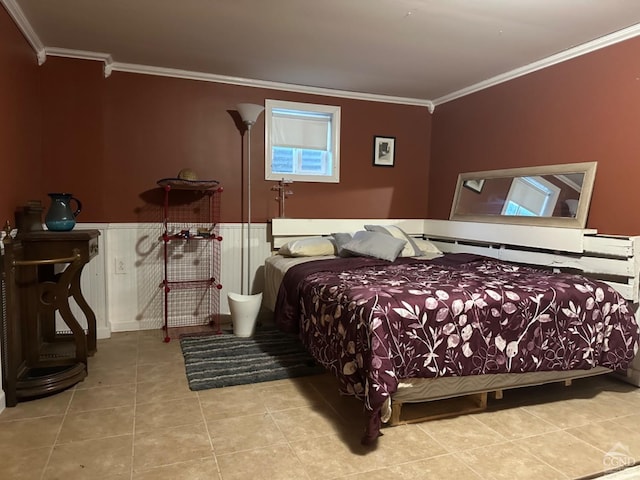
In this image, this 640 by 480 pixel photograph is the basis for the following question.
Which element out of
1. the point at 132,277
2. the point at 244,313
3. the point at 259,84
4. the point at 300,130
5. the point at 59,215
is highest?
the point at 259,84

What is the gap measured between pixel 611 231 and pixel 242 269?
9.56 feet

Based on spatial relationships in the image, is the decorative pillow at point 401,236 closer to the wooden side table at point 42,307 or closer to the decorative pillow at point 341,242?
the decorative pillow at point 341,242

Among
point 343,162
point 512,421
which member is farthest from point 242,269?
point 512,421

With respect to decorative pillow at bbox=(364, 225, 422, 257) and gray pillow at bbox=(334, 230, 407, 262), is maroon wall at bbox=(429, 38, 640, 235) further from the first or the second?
gray pillow at bbox=(334, 230, 407, 262)

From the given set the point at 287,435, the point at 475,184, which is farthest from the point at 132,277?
the point at 475,184

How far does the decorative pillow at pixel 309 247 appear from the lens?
380 cm

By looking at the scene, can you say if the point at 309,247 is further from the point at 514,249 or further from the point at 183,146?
the point at 514,249

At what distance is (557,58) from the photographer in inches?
129

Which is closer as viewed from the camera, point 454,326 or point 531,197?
point 454,326

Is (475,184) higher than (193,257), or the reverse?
(475,184)

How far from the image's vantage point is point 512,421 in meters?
2.29

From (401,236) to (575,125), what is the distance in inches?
65.8

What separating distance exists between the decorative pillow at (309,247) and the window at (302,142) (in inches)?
27.6

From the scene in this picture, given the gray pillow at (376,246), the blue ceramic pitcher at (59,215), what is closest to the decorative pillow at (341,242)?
the gray pillow at (376,246)
